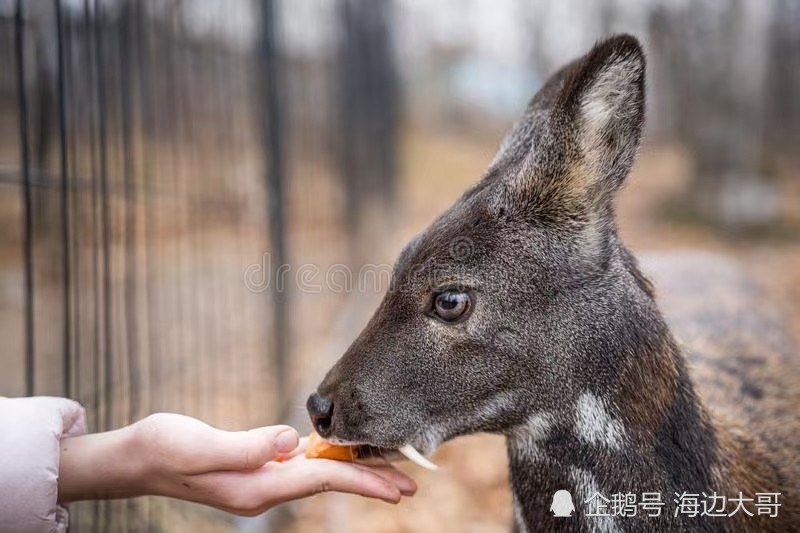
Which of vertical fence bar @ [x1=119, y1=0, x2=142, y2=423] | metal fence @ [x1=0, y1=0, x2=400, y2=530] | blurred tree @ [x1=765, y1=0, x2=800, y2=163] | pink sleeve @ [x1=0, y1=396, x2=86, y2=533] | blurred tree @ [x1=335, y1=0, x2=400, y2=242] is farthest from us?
blurred tree @ [x1=765, y1=0, x2=800, y2=163]

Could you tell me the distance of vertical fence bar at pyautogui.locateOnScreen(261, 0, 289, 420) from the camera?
15.4 ft

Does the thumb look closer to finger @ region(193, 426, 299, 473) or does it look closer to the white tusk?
finger @ region(193, 426, 299, 473)

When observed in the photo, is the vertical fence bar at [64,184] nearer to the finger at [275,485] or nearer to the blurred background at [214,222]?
the blurred background at [214,222]

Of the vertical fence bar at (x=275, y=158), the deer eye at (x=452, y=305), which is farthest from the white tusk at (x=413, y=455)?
the vertical fence bar at (x=275, y=158)

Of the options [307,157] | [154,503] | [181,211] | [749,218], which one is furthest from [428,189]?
[154,503]

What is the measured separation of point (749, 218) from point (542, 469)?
1147 cm

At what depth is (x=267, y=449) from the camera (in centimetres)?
198

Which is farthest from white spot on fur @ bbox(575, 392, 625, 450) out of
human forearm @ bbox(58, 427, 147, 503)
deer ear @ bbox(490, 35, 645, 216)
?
human forearm @ bbox(58, 427, 147, 503)

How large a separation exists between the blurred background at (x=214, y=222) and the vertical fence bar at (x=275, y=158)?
1 centimetres

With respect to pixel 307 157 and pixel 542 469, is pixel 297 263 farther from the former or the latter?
pixel 542 469

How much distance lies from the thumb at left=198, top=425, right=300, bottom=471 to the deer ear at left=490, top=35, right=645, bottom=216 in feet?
2.95

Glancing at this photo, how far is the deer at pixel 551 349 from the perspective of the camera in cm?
221

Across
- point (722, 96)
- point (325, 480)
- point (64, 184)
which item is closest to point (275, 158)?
point (64, 184)

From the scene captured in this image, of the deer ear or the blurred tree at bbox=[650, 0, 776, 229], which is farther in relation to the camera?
the blurred tree at bbox=[650, 0, 776, 229]
